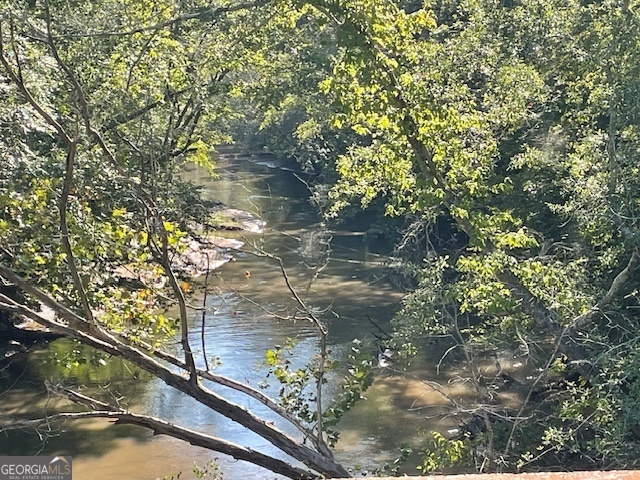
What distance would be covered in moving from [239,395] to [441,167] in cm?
507

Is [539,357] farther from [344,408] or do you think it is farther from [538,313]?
[344,408]

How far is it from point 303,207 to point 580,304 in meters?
24.6

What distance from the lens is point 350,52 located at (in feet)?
26.9

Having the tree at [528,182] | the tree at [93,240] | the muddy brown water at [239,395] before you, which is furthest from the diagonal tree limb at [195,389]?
the tree at [528,182]

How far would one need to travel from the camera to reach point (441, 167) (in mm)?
9539

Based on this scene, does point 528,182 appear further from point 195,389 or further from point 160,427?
point 160,427

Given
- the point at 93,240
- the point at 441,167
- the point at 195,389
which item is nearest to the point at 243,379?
the point at 441,167

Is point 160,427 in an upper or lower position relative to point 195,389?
lower

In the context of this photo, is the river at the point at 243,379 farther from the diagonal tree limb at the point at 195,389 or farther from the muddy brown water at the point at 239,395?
the diagonal tree limb at the point at 195,389

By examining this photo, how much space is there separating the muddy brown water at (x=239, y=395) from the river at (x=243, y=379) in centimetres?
2

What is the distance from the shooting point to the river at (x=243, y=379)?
10.8 m

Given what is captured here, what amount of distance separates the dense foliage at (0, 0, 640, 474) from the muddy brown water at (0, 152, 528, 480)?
1013 mm

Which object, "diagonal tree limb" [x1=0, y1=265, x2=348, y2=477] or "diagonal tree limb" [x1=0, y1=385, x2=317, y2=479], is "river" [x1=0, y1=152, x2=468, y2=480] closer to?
"diagonal tree limb" [x1=0, y1=265, x2=348, y2=477]

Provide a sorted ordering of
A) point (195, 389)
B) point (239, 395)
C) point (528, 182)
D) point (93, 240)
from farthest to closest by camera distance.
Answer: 1. point (239, 395)
2. point (528, 182)
3. point (195, 389)
4. point (93, 240)
